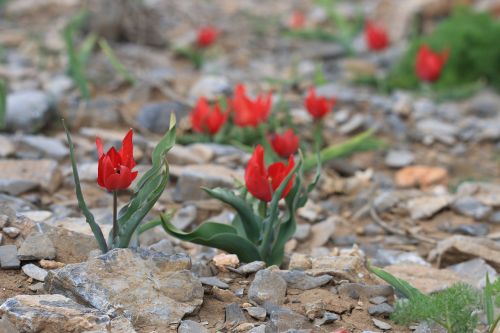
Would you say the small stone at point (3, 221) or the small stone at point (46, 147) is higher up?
the small stone at point (3, 221)

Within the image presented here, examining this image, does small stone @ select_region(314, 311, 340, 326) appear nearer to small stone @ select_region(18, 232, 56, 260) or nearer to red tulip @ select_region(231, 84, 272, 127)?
small stone @ select_region(18, 232, 56, 260)

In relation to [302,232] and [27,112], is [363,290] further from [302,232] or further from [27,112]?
[27,112]

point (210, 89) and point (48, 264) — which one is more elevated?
point (210, 89)

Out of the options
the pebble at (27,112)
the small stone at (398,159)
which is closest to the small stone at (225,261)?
the pebble at (27,112)

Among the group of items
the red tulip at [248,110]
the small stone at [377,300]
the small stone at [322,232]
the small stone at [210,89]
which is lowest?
the small stone at [322,232]

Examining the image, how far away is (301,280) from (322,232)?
2.75 ft

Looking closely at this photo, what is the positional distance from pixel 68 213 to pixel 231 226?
0.75 m

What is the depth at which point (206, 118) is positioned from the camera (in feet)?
12.6

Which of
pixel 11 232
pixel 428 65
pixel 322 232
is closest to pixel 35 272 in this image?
pixel 11 232

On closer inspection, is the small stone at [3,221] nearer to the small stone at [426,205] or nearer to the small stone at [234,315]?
the small stone at [234,315]

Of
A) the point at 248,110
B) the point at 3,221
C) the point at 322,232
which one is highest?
the point at 248,110

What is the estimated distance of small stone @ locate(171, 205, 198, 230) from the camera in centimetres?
318

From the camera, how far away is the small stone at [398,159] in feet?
14.1

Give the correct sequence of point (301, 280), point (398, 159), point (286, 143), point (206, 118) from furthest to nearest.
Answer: point (398, 159) → point (206, 118) → point (286, 143) → point (301, 280)
